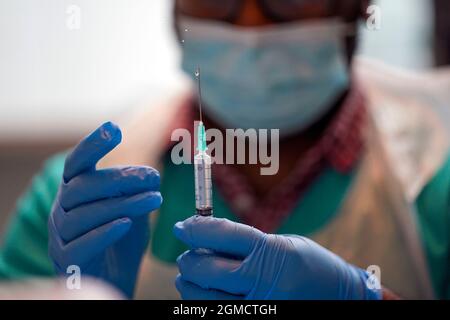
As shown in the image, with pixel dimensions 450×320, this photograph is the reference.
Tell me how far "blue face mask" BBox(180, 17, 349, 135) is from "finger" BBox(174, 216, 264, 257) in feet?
1.17

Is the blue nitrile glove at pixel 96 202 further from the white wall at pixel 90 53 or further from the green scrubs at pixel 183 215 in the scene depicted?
the white wall at pixel 90 53

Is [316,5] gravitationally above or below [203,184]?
above

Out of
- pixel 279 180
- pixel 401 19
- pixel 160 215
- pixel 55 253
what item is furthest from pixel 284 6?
pixel 401 19

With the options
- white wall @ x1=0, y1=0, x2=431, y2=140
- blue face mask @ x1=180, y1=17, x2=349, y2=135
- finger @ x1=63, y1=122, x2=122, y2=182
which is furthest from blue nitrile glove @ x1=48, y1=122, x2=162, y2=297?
blue face mask @ x1=180, y1=17, x2=349, y2=135

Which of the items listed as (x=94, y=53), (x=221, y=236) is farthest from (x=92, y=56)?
(x=221, y=236)

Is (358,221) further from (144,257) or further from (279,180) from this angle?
(144,257)

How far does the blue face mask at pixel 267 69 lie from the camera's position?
3.33 feet

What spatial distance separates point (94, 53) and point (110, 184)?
29 cm

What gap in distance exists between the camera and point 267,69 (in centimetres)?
104

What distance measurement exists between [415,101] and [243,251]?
2.03 feet

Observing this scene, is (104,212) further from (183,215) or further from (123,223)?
(183,215)

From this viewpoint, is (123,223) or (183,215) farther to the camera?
(183,215)
